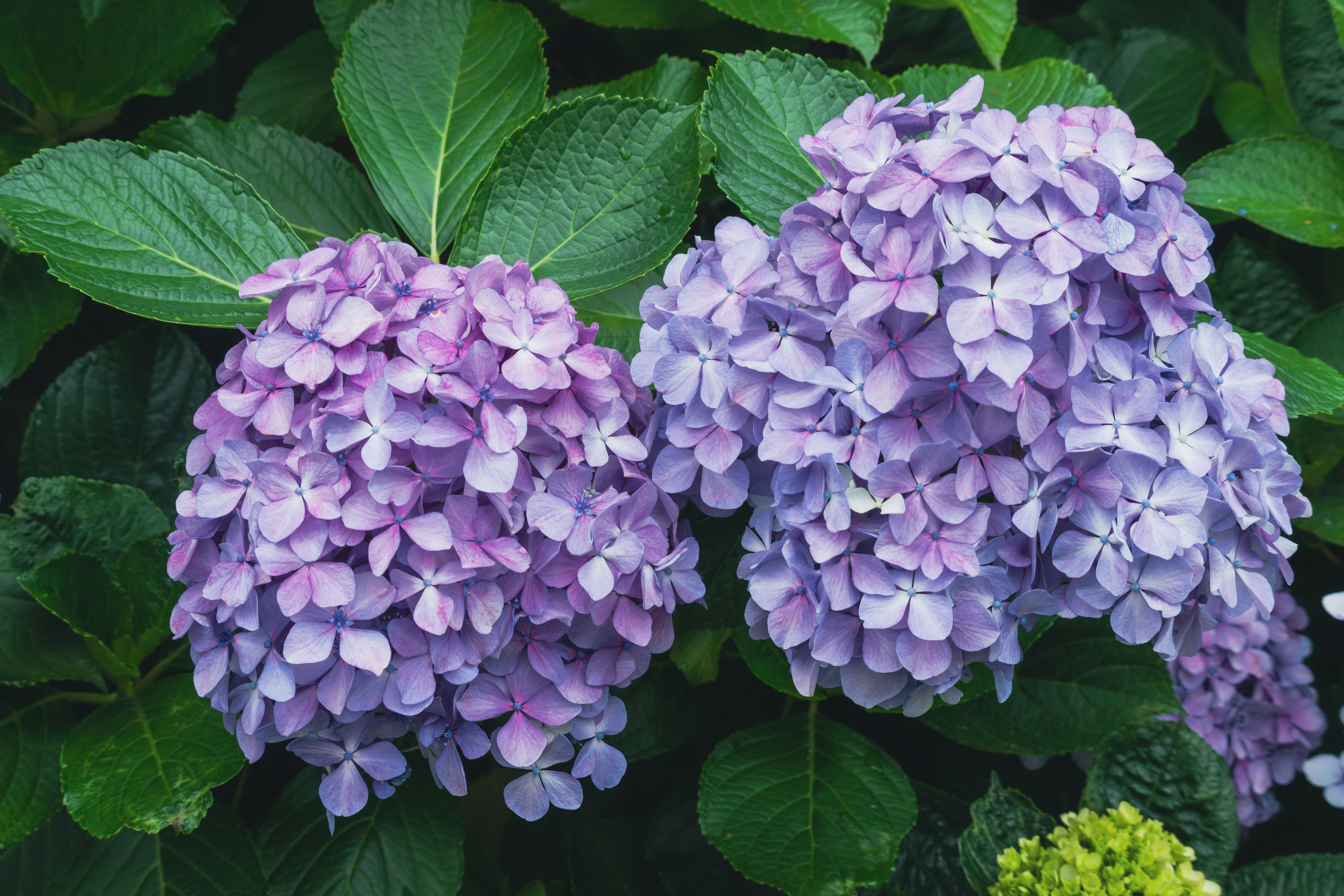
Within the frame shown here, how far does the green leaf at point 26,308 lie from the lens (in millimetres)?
1145

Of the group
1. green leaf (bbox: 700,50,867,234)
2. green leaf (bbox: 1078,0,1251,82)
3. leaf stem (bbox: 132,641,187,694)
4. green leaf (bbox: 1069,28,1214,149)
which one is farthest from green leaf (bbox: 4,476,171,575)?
green leaf (bbox: 1078,0,1251,82)

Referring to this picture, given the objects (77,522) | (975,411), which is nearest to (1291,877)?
(975,411)

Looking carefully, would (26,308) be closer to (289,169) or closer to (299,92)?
(289,169)

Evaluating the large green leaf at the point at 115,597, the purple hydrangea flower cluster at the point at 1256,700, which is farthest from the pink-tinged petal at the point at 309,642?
the purple hydrangea flower cluster at the point at 1256,700

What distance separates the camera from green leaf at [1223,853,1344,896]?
1.12 meters

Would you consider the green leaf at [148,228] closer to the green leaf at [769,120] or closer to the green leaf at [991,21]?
the green leaf at [769,120]

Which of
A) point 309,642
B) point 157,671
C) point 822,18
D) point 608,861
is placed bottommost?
point 608,861

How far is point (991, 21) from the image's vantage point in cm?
112

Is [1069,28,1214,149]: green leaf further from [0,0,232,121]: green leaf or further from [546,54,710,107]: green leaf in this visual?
[0,0,232,121]: green leaf

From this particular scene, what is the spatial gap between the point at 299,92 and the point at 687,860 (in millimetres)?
1184

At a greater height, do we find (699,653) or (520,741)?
(520,741)

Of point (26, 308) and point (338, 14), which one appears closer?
point (26, 308)

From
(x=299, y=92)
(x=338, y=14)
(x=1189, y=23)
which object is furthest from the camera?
(x=1189, y=23)

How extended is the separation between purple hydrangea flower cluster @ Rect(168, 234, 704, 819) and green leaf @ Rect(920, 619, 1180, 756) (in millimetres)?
523
